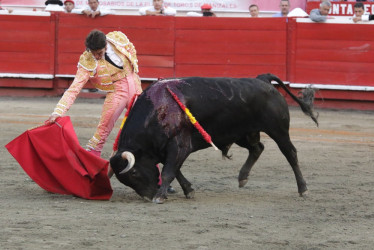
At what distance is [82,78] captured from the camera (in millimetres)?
5516

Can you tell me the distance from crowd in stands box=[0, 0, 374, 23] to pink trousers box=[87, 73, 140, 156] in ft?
17.9

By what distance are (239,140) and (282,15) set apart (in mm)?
5647

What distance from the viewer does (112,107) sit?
18.4 feet

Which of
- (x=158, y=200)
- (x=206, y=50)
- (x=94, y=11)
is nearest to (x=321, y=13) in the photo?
(x=206, y=50)

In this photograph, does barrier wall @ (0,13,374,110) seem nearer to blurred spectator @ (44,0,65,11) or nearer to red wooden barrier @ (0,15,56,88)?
red wooden barrier @ (0,15,56,88)

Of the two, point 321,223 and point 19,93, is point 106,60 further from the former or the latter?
point 19,93

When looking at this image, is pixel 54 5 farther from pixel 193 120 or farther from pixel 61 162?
pixel 193 120

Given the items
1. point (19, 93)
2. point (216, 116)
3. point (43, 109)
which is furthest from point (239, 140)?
point (19, 93)

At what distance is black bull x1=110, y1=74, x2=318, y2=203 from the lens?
5152mm

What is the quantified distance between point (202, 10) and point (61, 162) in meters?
6.32

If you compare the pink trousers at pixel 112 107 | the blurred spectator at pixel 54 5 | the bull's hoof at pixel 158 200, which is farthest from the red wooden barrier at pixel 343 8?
the bull's hoof at pixel 158 200

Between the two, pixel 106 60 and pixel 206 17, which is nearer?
pixel 106 60

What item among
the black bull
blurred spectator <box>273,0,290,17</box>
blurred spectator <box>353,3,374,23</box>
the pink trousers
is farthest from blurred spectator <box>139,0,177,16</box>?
the black bull

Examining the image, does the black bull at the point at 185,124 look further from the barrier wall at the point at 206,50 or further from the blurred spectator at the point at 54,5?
A: the blurred spectator at the point at 54,5
